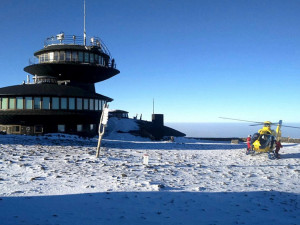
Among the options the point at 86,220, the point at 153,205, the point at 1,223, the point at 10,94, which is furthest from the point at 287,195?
the point at 10,94

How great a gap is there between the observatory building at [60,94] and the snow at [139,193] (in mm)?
15512

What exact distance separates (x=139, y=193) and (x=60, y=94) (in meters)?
23.4

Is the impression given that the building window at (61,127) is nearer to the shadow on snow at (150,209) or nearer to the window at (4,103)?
the window at (4,103)

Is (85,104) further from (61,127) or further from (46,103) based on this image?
(46,103)

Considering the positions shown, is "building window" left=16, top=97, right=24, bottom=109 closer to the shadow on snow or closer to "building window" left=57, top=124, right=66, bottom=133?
"building window" left=57, top=124, right=66, bottom=133

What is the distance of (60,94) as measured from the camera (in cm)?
2859

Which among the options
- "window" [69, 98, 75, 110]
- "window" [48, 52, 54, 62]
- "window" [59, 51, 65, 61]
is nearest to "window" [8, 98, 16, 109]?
"window" [69, 98, 75, 110]

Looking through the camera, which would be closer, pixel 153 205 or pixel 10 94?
pixel 153 205

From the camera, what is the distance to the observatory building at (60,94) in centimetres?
2850

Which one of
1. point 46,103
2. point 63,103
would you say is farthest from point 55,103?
point 46,103

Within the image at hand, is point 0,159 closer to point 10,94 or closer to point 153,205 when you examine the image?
point 153,205

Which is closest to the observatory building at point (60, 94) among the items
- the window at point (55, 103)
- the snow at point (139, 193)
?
the window at point (55, 103)

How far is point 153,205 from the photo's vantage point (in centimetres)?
777

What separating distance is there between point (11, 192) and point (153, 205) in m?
5.18
